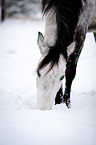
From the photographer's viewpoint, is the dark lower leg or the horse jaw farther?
the dark lower leg

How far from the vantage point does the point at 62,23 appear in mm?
1723

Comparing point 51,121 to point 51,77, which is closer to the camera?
point 51,121

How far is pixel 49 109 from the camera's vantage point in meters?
1.68

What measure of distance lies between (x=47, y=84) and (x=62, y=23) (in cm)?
80

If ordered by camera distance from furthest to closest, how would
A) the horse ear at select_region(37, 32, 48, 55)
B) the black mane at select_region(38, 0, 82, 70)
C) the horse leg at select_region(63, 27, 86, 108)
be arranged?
the horse leg at select_region(63, 27, 86, 108) → the horse ear at select_region(37, 32, 48, 55) → the black mane at select_region(38, 0, 82, 70)

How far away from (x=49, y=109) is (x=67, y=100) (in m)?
0.56

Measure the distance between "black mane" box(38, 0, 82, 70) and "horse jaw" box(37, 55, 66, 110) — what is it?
7 cm

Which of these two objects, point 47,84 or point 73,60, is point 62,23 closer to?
point 73,60

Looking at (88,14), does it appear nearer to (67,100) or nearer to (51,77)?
(51,77)

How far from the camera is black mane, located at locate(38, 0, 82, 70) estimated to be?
157 centimetres

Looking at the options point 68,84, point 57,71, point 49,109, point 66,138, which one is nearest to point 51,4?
point 57,71

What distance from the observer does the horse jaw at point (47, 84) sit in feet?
5.22

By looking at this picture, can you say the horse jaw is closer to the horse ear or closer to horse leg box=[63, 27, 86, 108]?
the horse ear

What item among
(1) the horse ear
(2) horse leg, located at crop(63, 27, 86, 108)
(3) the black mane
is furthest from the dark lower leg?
(1) the horse ear
